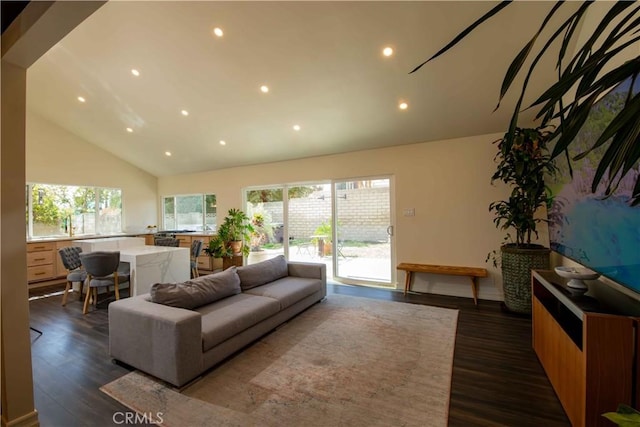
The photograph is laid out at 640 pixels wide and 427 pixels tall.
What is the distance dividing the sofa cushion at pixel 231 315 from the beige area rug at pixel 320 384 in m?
0.29

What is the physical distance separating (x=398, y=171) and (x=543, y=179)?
2.04 metres

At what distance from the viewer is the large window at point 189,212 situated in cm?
758

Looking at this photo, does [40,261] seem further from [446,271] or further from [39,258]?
[446,271]

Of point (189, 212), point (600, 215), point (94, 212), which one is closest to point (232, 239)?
point (189, 212)

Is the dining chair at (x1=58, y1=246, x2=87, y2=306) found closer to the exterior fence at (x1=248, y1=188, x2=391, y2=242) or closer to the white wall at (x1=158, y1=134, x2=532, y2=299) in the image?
the exterior fence at (x1=248, y1=188, x2=391, y2=242)

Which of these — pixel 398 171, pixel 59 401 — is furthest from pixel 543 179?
pixel 59 401

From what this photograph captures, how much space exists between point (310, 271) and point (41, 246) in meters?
5.49

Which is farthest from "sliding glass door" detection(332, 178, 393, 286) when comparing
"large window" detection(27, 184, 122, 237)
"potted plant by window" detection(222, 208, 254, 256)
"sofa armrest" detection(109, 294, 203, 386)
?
"large window" detection(27, 184, 122, 237)

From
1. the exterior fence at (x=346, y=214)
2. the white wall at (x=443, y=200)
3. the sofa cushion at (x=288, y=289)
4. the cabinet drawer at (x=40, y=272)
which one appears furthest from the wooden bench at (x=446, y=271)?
the cabinet drawer at (x=40, y=272)

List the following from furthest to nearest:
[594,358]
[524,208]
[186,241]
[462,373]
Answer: [186,241], [524,208], [462,373], [594,358]

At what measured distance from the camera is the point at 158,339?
224 cm

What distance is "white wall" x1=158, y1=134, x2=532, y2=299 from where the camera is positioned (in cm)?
427

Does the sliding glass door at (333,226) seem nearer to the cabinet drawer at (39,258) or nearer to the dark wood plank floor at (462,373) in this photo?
the dark wood plank floor at (462,373)

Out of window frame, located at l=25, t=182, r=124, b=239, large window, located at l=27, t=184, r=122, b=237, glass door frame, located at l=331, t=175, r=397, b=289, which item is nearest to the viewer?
glass door frame, located at l=331, t=175, r=397, b=289
